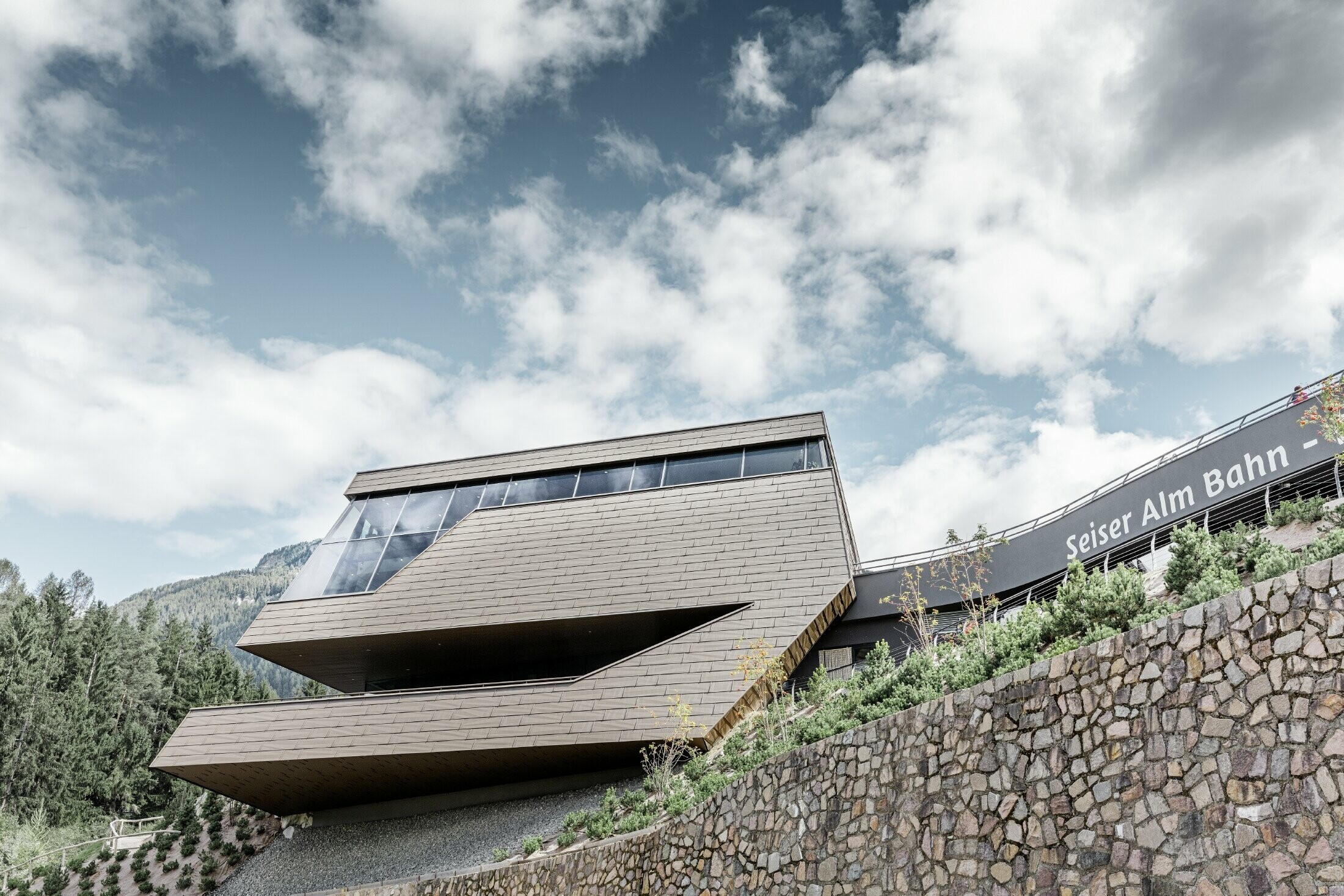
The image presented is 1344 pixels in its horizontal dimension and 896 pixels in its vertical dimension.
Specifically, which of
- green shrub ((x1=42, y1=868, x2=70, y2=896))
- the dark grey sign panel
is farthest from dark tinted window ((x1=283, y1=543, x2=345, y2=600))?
the dark grey sign panel

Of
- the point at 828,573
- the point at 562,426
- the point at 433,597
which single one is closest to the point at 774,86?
the point at 828,573

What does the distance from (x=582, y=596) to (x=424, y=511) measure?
20.5 ft

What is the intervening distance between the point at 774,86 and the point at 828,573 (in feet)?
34.5

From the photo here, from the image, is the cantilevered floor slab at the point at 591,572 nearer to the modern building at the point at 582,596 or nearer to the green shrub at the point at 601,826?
the modern building at the point at 582,596

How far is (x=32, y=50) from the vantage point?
568 inches

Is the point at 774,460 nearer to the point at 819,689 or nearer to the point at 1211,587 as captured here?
the point at 819,689

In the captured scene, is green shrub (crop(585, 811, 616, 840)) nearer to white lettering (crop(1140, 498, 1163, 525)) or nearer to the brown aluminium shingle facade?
the brown aluminium shingle facade

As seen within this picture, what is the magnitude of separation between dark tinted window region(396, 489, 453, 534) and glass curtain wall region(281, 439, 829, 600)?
23 millimetres

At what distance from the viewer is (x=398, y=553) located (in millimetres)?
20422

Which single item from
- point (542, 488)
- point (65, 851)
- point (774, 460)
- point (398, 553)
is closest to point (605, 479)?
point (542, 488)

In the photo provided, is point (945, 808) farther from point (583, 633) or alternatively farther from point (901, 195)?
point (583, 633)

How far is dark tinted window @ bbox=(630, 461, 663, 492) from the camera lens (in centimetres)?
2006

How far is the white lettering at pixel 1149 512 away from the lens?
13.1 metres

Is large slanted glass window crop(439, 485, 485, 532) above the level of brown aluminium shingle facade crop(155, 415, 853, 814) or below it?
above
